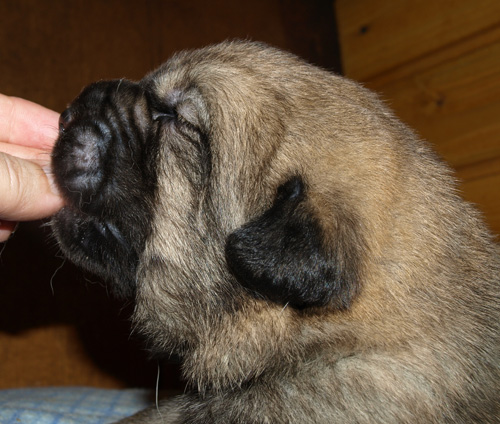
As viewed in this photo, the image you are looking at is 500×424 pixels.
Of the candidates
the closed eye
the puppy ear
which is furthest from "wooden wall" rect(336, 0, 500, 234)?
the puppy ear

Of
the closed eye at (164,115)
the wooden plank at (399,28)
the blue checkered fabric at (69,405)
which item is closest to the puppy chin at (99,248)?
the closed eye at (164,115)

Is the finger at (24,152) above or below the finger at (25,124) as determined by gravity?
below

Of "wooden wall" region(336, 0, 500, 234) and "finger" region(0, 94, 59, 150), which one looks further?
"wooden wall" region(336, 0, 500, 234)

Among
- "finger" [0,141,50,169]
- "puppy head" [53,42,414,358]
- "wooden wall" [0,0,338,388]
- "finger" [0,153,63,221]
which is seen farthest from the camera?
"wooden wall" [0,0,338,388]

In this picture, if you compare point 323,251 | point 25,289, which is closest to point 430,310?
point 323,251

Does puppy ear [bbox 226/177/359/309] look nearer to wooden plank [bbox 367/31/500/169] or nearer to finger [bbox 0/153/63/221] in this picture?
finger [bbox 0/153/63/221]

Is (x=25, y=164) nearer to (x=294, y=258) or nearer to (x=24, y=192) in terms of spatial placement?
(x=24, y=192)

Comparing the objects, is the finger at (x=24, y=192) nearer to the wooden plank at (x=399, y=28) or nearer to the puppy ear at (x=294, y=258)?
the puppy ear at (x=294, y=258)

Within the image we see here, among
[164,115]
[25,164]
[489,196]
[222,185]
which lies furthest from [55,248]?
[489,196]
